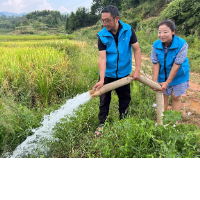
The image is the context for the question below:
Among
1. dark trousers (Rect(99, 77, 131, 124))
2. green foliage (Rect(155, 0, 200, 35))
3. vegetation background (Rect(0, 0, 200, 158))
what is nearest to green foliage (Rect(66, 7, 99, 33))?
green foliage (Rect(155, 0, 200, 35))

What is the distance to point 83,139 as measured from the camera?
2553mm

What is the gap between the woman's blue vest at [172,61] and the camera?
91.4 inches

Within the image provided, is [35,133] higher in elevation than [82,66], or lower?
lower

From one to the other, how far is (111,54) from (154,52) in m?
0.59

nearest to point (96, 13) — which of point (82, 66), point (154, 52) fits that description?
point (82, 66)

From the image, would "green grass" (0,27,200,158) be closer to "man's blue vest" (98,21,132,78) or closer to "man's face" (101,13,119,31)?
"man's blue vest" (98,21,132,78)

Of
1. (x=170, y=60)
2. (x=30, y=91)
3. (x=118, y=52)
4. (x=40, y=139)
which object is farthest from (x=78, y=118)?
(x=170, y=60)

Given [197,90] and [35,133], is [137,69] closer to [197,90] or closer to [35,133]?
[35,133]

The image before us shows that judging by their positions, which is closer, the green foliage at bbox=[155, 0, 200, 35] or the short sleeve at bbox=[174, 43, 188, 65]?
the short sleeve at bbox=[174, 43, 188, 65]

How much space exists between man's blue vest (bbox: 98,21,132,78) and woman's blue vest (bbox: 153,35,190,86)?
1.28ft

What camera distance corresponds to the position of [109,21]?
7.00ft

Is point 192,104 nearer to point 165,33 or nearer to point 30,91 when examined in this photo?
point 165,33

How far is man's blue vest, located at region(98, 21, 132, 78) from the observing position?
2268mm

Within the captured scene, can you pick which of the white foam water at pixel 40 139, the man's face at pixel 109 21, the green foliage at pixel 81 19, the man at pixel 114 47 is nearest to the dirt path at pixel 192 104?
the man at pixel 114 47
